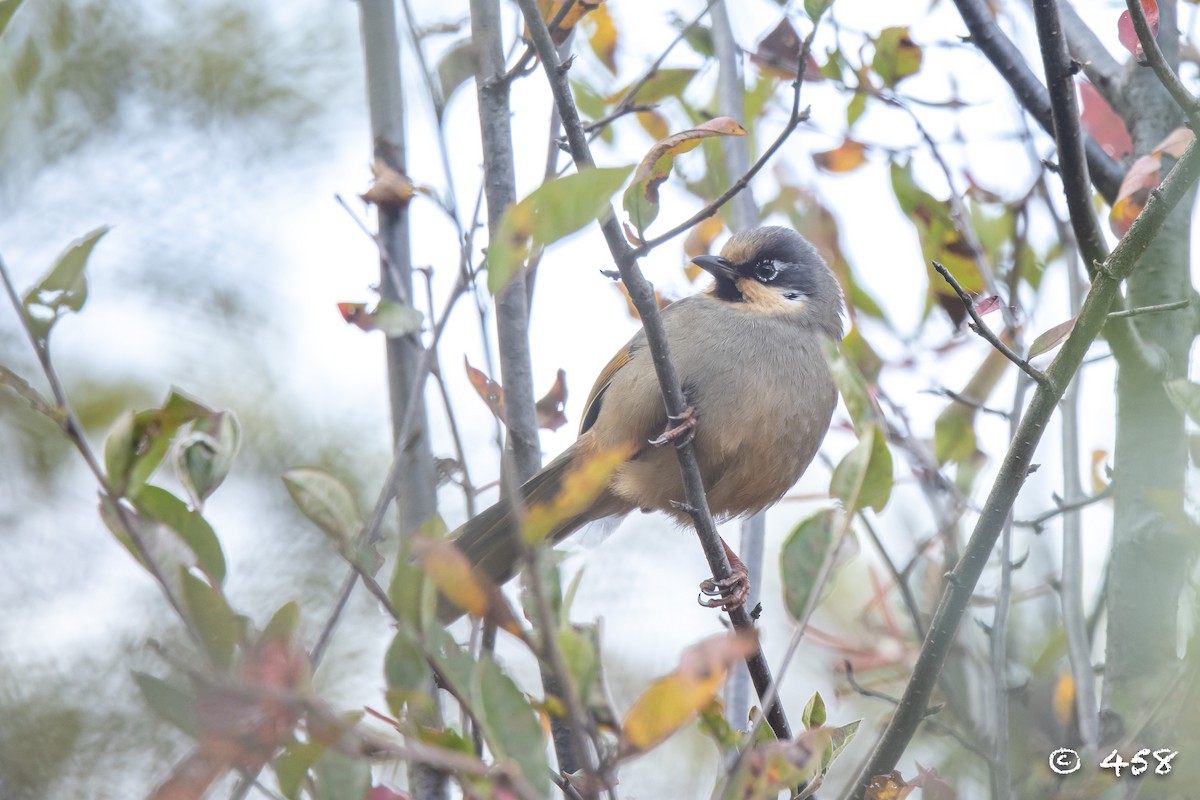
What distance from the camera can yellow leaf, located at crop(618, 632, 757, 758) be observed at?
1.81 meters

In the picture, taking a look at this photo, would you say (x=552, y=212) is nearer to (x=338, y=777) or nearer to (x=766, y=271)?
(x=338, y=777)

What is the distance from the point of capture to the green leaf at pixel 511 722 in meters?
1.94

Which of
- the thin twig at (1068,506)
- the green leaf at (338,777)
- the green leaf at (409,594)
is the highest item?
the green leaf at (409,594)

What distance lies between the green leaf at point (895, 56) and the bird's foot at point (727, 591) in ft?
6.23

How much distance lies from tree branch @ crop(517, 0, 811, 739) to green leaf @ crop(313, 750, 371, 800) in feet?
2.67

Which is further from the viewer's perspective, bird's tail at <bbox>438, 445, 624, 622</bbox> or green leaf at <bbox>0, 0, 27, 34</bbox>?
bird's tail at <bbox>438, 445, 624, 622</bbox>

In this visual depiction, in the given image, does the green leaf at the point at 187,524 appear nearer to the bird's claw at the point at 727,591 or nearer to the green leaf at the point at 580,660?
the green leaf at the point at 580,660

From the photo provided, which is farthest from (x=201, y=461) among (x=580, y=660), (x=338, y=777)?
(x=580, y=660)

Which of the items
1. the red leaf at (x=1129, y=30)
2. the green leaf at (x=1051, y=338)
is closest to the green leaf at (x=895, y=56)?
the red leaf at (x=1129, y=30)

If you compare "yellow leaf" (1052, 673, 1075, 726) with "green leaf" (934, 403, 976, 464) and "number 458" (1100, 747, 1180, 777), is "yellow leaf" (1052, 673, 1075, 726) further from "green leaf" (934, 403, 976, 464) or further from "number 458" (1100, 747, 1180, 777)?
"number 458" (1100, 747, 1180, 777)

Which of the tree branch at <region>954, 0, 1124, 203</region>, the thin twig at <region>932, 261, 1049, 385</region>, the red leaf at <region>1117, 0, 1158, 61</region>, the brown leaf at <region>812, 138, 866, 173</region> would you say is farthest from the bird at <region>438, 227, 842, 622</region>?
the red leaf at <region>1117, 0, 1158, 61</region>

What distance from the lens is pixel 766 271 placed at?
5.03m

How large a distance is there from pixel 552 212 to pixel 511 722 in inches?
33.2

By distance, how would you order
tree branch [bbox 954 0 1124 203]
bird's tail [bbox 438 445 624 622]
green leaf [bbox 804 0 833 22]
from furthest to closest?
bird's tail [bbox 438 445 624 622] → tree branch [bbox 954 0 1124 203] → green leaf [bbox 804 0 833 22]
